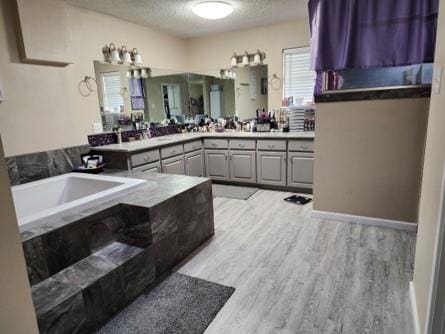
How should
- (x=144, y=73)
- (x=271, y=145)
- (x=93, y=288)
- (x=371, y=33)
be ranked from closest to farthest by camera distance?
1. (x=93, y=288)
2. (x=371, y=33)
3. (x=271, y=145)
4. (x=144, y=73)

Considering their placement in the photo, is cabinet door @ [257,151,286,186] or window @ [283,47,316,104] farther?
window @ [283,47,316,104]

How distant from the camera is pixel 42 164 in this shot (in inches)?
112

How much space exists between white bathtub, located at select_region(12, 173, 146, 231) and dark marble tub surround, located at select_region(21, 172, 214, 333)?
3.7 inches

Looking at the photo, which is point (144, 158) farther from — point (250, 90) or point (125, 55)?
point (250, 90)

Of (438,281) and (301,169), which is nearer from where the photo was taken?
(438,281)

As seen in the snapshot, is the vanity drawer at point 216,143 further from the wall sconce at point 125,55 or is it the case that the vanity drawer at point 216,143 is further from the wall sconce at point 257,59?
the wall sconce at point 125,55

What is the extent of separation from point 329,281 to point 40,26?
10.5 ft

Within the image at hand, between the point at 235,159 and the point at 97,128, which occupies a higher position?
the point at 97,128

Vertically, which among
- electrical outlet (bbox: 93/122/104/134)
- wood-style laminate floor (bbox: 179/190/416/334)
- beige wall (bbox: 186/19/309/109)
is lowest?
wood-style laminate floor (bbox: 179/190/416/334)

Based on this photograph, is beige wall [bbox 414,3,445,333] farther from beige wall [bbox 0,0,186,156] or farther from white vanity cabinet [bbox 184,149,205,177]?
beige wall [bbox 0,0,186,156]

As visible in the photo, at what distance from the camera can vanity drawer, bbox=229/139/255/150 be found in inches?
159

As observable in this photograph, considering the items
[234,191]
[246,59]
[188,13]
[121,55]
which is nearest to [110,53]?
[121,55]

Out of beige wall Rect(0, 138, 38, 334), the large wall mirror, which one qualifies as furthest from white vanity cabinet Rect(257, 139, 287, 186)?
beige wall Rect(0, 138, 38, 334)

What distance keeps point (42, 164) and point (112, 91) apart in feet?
4.31
